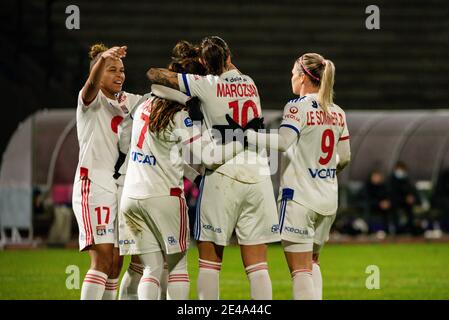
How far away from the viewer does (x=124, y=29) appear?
26609 millimetres

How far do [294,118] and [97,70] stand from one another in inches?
56.7

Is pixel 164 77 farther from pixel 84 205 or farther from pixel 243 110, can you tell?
pixel 84 205

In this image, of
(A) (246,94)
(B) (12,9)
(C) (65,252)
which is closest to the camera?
(A) (246,94)

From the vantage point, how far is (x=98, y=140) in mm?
8047

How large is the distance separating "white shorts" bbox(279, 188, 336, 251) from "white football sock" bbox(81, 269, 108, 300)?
4.47 ft

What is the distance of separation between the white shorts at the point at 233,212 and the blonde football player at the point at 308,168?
144 millimetres

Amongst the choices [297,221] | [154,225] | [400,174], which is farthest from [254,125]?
[400,174]

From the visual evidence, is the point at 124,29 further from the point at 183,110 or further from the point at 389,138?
the point at 183,110

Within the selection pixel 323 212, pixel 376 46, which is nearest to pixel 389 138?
pixel 376 46

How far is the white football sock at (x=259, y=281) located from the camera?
25.1 ft

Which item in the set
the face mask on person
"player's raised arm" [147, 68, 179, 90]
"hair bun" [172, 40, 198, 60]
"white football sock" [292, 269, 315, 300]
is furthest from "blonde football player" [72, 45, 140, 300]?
the face mask on person

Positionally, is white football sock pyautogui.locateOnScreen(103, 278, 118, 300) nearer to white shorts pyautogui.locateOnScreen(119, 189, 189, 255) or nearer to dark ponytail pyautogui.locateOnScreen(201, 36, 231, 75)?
white shorts pyautogui.locateOnScreen(119, 189, 189, 255)

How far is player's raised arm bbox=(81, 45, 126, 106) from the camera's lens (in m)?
7.57
